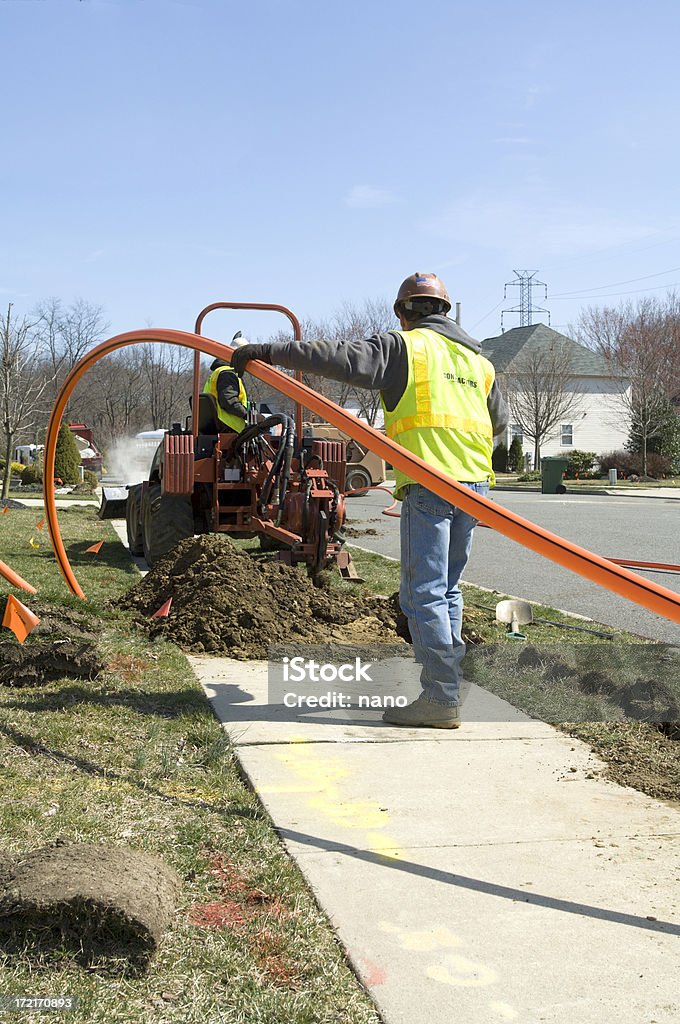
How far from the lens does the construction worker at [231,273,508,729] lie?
477cm

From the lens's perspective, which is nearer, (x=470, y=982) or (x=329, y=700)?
(x=470, y=982)

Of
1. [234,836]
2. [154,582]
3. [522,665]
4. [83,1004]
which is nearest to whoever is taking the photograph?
[83,1004]

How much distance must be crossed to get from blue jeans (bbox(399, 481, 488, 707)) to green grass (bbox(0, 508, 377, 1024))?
3.56ft

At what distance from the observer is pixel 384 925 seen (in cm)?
289

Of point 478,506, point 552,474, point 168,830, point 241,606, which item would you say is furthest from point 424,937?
point 552,474

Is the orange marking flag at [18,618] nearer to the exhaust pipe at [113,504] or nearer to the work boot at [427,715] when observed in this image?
the work boot at [427,715]

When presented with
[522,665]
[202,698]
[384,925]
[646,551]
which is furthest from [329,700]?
[646,551]

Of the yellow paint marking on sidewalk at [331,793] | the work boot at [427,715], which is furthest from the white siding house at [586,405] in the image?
the yellow paint marking on sidewalk at [331,793]

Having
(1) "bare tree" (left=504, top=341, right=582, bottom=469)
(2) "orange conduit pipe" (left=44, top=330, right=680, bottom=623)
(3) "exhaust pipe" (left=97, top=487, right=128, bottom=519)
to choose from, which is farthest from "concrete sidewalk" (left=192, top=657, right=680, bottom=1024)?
(1) "bare tree" (left=504, top=341, right=582, bottom=469)

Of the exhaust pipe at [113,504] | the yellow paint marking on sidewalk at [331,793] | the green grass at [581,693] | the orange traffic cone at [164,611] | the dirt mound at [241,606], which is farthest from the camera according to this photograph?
the exhaust pipe at [113,504]

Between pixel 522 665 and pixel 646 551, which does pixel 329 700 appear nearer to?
pixel 522 665

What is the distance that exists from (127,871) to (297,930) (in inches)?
20.0

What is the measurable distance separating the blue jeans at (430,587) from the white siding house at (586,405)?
52.7 m

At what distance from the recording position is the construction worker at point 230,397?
9859 mm
